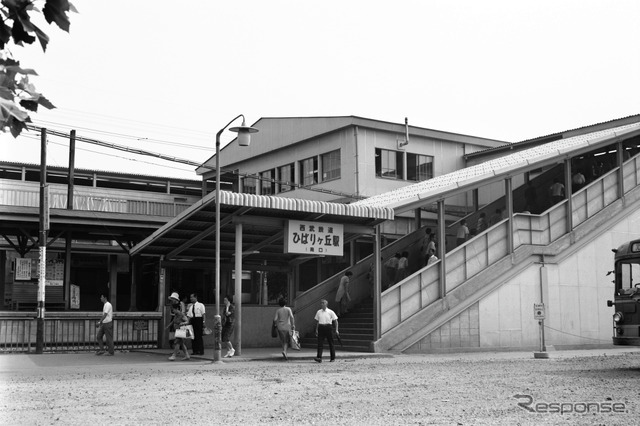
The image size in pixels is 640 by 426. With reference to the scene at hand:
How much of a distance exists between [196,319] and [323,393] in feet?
30.3

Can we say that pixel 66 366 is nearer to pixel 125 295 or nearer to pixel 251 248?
pixel 251 248

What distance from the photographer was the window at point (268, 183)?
135 ft

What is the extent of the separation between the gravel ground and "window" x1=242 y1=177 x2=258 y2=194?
24.0m

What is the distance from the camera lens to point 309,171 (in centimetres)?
3834

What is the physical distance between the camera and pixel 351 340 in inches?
941

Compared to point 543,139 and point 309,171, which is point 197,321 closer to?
point 309,171

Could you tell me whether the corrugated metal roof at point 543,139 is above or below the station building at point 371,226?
above

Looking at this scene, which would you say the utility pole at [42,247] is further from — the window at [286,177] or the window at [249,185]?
the window at [249,185]

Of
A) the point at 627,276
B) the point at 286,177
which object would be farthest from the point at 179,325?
the point at 286,177

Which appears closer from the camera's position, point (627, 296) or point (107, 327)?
point (627, 296)

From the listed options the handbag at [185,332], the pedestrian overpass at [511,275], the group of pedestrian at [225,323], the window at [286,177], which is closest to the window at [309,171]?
the window at [286,177]

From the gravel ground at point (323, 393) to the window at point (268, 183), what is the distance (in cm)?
2250

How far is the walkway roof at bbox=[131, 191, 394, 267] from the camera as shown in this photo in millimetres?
20203

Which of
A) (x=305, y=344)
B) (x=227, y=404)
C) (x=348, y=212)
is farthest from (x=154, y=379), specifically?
(x=305, y=344)
